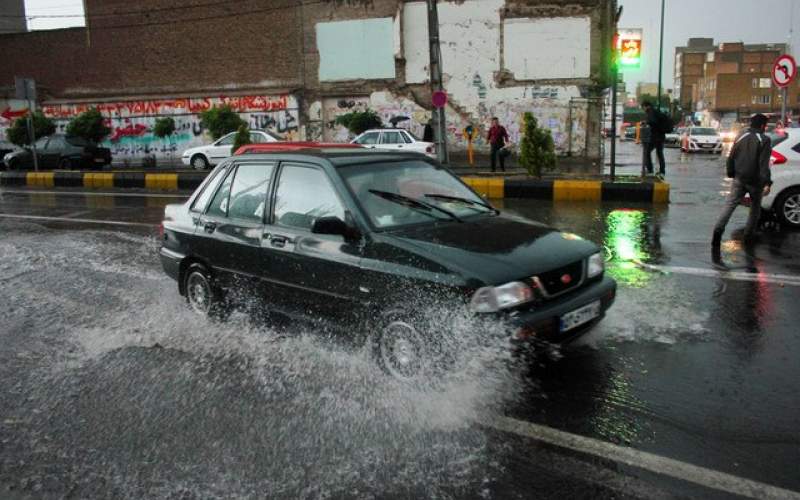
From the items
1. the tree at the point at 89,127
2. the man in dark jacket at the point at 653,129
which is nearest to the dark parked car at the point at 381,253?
the man in dark jacket at the point at 653,129

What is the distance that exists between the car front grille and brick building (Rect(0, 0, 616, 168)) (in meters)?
22.2

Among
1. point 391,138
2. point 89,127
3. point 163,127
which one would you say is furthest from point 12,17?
point 391,138

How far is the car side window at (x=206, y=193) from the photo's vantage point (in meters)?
5.43

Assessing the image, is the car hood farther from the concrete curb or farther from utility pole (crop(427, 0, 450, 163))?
utility pole (crop(427, 0, 450, 163))

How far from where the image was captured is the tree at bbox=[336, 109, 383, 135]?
92.2 ft

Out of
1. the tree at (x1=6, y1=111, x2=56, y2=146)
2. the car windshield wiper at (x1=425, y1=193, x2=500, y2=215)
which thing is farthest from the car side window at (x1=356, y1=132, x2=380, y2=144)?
the tree at (x1=6, y1=111, x2=56, y2=146)

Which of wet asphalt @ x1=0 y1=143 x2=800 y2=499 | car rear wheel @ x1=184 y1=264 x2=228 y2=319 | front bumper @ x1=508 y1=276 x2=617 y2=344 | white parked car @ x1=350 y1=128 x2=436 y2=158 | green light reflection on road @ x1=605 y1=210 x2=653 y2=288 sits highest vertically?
white parked car @ x1=350 y1=128 x2=436 y2=158

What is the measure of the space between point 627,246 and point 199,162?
62.7 feet

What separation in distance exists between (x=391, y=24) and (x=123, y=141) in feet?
53.4

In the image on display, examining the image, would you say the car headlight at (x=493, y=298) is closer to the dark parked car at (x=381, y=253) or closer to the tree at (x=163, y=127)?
the dark parked car at (x=381, y=253)

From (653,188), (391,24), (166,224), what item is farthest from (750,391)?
(391,24)

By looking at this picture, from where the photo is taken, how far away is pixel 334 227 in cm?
414

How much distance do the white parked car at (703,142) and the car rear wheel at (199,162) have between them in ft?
78.6

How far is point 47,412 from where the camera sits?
3.93m
